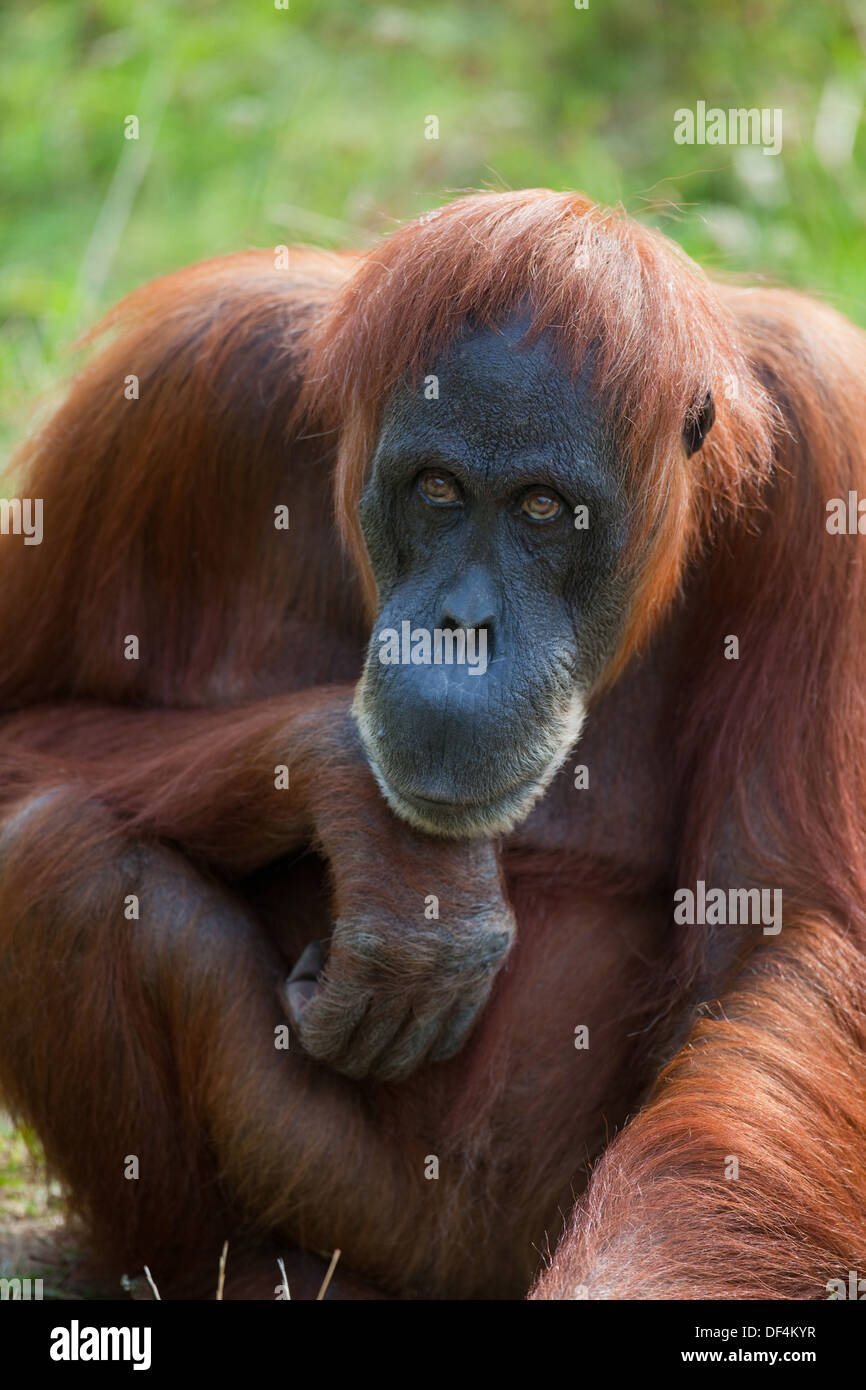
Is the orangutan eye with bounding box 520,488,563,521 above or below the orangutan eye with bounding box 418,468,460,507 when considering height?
below

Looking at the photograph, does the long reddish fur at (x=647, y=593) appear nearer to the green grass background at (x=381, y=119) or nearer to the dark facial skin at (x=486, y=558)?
the dark facial skin at (x=486, y=558)

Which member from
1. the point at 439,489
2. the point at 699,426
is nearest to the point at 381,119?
the point at 699,426

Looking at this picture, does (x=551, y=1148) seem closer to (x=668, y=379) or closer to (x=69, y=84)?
(x=668, y=379)

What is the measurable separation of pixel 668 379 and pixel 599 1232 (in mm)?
1504

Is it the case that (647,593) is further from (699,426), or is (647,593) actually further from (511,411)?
(511,411)

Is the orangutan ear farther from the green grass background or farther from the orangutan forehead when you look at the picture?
the green grass background

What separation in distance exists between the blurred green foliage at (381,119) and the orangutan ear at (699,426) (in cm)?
382

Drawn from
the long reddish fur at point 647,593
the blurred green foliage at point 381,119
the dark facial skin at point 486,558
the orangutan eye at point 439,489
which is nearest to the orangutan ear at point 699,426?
the long reddish fur at point 647,593

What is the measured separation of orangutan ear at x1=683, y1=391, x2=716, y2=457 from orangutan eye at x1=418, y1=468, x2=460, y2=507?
49cm

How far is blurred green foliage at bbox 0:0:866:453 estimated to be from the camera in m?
7.44

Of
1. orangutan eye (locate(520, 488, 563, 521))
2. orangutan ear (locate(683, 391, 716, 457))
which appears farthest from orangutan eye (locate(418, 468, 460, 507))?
orangutan ear (locate(683, 391, 716, 457))

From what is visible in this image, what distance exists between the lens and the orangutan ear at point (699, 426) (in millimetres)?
3324

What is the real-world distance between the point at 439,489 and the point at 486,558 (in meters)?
0.15
